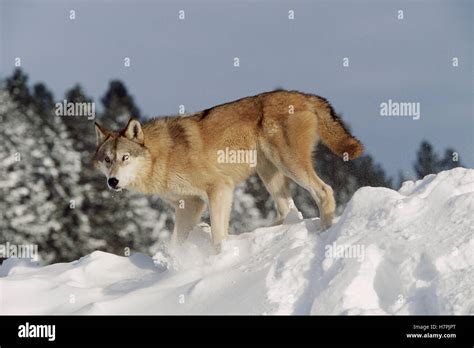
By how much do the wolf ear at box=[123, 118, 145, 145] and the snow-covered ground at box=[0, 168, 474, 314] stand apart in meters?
1.81

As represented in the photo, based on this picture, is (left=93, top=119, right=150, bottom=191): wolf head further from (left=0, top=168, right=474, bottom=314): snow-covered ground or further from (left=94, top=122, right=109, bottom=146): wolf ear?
(left=0, top=168, right=474, bottom=314): snow-covered ground

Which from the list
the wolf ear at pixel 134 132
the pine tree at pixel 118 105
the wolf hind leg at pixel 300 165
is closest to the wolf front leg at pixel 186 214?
the wolf ear at pixel 134 132

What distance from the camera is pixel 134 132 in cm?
1170

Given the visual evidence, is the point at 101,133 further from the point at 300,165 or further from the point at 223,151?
the point at 300,165

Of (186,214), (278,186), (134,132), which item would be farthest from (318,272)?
(134,132)

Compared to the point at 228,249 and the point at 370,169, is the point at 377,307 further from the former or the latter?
the point at 370,169

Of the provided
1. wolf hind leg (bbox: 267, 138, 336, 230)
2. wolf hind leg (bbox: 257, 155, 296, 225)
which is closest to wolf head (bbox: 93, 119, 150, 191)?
wolf hind leg (bbox: 257, 155, 296, 225)

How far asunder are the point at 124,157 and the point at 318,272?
162 inches

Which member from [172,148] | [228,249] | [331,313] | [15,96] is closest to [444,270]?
[331,313]

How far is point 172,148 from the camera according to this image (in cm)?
1163

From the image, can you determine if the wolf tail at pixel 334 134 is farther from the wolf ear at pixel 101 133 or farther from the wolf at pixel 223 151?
the wolf ear at pixel 101 133

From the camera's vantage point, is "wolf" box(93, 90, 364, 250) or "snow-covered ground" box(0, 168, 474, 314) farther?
"wolf" box(93, 90, 364, 250)

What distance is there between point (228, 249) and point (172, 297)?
4.08 feet

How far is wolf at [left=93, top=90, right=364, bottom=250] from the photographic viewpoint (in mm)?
11297
